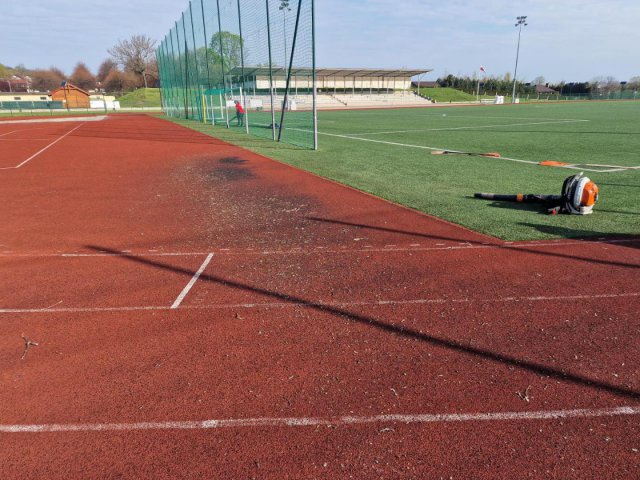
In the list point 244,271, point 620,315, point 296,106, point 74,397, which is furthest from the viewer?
point 296,106

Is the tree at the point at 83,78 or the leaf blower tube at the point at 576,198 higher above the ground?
the tree at the point at 83,78

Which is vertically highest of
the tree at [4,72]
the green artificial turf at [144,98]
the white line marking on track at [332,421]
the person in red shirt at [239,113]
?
the tree at [4,72]

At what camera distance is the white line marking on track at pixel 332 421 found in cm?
294

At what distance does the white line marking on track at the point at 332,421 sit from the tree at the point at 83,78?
13408cm

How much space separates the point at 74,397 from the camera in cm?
327

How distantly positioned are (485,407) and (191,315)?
287cm

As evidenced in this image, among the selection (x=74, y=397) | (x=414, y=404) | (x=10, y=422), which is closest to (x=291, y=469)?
(x=414, y=404)

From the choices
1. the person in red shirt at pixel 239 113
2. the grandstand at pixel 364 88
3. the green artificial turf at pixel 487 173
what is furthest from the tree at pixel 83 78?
the green artificial turf at pixel 487 173

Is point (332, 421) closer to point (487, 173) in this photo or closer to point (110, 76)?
point (487, 173)

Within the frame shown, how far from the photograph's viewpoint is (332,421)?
295cm

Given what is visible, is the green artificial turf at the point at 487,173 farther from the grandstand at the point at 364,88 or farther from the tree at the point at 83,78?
the tree at the point at 83,78

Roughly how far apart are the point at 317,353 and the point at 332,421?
823 millimetres

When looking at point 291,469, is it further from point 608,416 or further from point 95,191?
point 95,191

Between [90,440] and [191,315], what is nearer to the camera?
[90,440]
